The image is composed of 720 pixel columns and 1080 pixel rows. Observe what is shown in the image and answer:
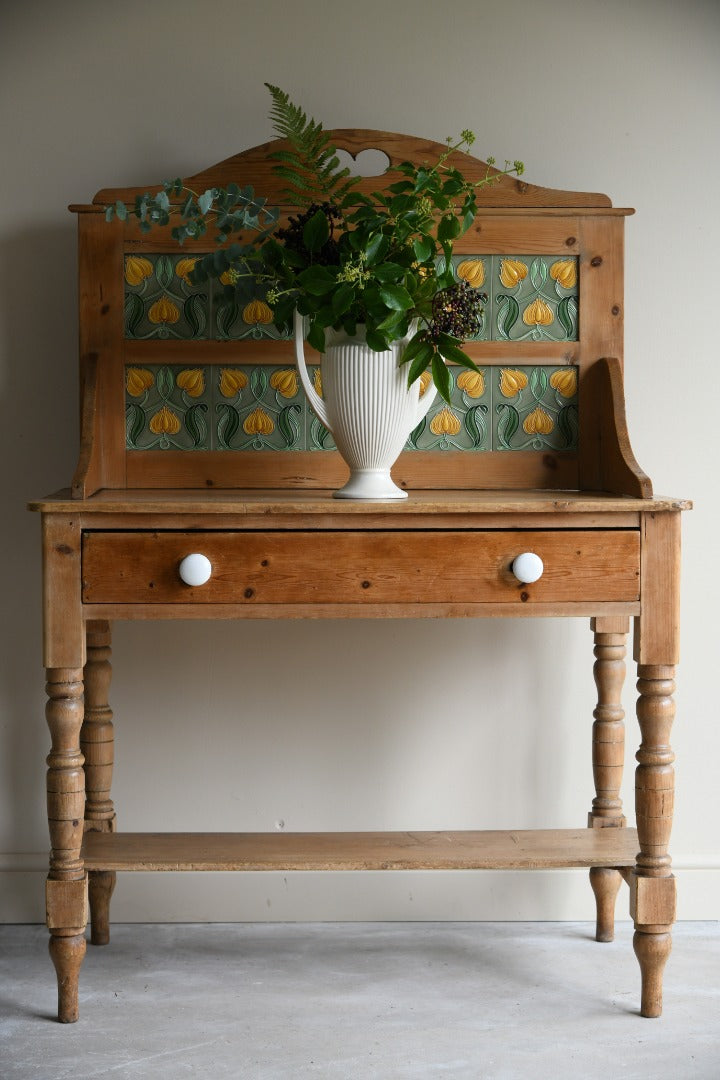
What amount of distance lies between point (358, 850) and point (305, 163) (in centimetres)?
128

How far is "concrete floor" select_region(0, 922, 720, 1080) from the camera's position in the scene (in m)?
1.77

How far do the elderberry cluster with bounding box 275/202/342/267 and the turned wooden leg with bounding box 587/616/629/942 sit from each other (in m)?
0.90

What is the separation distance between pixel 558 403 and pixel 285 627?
75cm

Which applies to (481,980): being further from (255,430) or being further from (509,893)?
(255,430)

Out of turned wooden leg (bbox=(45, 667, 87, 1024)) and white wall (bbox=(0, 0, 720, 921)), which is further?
white wall (bbox=(0, 0, 720, 921))

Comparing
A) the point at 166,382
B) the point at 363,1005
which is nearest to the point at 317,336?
the point at 166,382

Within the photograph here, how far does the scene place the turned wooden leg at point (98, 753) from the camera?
2211 millimetres

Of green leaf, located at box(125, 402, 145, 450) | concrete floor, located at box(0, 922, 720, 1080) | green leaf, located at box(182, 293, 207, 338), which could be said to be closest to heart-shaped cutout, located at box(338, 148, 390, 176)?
green leaf, located at box(182, 293, 207, 338)

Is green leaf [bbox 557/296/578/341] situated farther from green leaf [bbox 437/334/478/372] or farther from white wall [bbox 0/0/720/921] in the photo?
green leaf [bbox 437/334/478/372]

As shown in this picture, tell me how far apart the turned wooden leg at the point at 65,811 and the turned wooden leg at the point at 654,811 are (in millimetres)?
950

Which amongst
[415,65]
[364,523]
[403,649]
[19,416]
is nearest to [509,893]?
[403,649]

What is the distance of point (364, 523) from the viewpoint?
1.82m

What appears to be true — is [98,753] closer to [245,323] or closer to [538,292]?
[245,323]

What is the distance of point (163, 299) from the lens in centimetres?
224
